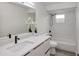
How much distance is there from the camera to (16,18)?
1.86 m

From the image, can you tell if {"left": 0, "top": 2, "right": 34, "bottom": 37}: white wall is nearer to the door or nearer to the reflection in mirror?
the reflection in mirror

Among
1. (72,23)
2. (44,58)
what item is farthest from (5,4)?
(72,23)

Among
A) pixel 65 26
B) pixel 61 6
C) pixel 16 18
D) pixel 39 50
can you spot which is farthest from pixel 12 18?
pixel 65 26

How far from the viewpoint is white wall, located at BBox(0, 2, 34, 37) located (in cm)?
154

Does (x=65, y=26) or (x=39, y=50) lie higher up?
(x=65, y=26)

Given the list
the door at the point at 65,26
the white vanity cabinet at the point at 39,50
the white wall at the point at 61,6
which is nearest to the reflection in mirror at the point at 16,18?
the white vanity cabinet at the point at 39,50

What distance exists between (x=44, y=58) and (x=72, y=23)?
10.1ft

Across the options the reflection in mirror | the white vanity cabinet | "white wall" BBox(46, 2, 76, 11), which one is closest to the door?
"white wall" BBox(46, 2, 76, 11)

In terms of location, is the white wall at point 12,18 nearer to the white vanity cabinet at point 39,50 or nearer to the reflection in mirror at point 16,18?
the reflection in mirror at point 16,18

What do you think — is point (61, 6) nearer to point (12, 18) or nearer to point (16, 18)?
point (16, 18)

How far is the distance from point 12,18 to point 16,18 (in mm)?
133

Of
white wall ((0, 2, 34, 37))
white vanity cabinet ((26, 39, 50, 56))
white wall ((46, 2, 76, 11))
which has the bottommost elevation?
white vanity cabinet ((26, 39, 50, 56))

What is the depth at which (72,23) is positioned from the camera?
351 cm

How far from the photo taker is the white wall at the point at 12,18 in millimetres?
1540
